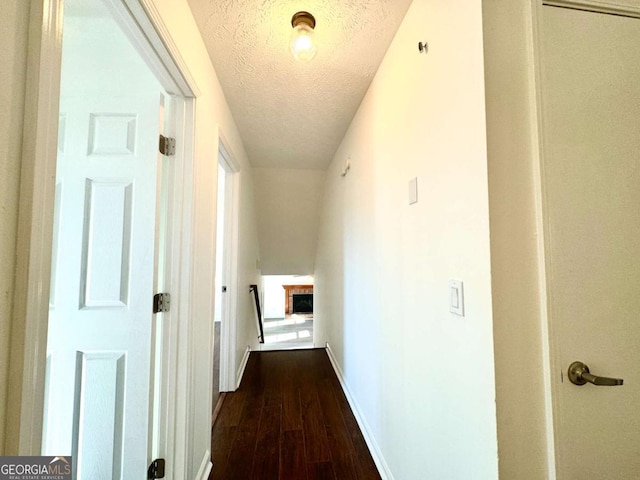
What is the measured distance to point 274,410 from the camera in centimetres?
217

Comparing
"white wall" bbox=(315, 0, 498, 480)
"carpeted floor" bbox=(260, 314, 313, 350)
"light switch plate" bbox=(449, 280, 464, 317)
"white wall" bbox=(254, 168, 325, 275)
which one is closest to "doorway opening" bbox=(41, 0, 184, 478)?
"white wall" bbox=(315, 0, 498, 480)

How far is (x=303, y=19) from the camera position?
1.24m

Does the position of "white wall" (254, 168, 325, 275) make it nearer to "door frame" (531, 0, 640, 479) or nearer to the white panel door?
the white panel door

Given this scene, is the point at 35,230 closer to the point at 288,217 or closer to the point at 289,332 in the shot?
the point at 288,217

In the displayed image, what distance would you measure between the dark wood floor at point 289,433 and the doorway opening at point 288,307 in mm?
4491

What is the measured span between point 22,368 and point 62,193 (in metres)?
1.05

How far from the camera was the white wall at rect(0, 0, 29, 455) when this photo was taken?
1.51 ft

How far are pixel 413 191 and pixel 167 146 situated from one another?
1.20 meters

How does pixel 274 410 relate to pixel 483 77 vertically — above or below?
below

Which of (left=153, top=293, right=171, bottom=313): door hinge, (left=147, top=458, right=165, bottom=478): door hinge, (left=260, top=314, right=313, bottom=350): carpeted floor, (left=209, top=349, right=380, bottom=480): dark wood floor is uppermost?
(left=153, top=293, right=171, bottom=313): door hinge

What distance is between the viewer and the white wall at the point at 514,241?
2.52ft

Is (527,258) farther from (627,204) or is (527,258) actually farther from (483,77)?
(483,77)

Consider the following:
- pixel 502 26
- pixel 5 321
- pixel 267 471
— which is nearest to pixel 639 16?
pixel 502 26

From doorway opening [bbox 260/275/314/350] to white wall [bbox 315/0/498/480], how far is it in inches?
227
